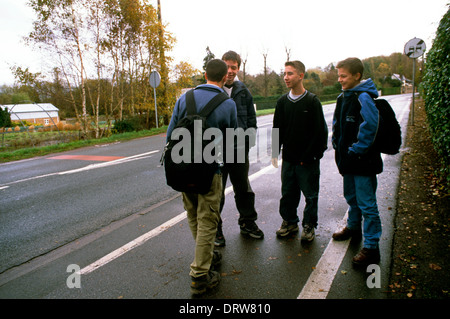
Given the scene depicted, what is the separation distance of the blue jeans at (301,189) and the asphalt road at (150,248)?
30cm

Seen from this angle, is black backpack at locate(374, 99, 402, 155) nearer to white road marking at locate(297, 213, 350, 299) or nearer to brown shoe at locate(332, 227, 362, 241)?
brown shoe at locate(332, 227, 362, 241)

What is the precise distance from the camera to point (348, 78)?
10.4 feet

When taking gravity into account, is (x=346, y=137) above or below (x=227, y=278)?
above

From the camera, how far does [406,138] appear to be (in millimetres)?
9852

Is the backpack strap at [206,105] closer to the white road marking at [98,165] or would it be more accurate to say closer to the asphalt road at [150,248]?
the asphalt road at [150,248]

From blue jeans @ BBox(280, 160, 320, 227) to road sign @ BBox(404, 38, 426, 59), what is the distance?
425 inches

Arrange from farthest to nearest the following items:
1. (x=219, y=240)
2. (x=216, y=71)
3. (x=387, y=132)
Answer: (x=219, y=240)
(x=387, y=132)
(x=216, y=71)

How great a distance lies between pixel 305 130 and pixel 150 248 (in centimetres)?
237

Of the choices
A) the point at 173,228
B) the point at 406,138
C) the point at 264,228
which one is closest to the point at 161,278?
the point at 173,228

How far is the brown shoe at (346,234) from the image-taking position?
3.54m

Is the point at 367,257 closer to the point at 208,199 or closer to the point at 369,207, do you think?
the point at 369,207

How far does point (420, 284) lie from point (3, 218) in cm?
585

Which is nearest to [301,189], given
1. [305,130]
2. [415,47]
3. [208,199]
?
[305,130]

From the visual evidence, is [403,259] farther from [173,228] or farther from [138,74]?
[138,74]
